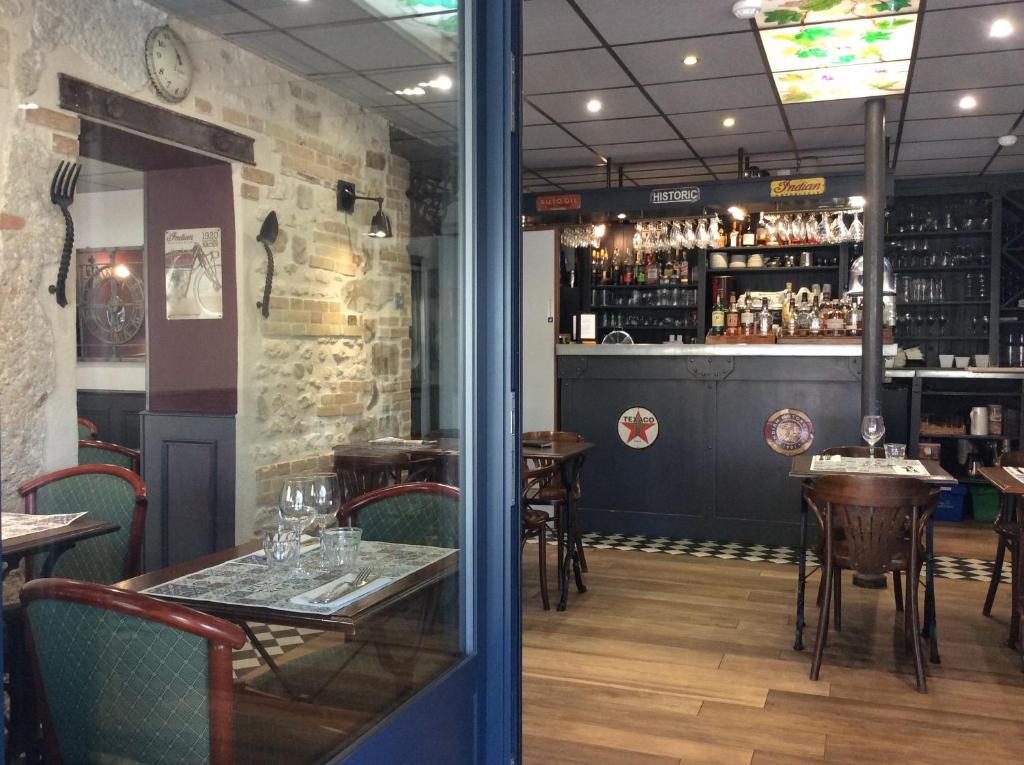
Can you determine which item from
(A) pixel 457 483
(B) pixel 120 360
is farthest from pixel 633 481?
(B) pixel 120 360

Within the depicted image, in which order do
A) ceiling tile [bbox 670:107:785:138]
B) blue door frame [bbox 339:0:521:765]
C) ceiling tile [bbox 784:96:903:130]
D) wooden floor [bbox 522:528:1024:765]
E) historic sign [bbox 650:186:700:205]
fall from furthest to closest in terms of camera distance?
historic sign [bbox 650:186:700:205], ceiling tile [bbox 670:107:785:138], ceiling tile [bbox 784:96:903:130], wooden floor [bbox 522:528:1024:765], blue door frame [bbox 339:0:521:765]

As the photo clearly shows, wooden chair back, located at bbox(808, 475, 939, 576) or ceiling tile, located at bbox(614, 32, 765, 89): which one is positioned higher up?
ceiling tile, located at bbox(614, 32, 765, 89)

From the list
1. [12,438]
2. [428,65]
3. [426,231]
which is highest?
[428,65]

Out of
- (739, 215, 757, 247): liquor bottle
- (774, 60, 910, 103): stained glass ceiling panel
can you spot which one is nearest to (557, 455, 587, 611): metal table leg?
(774, 60, 910, 103): stained glass ceiling panel

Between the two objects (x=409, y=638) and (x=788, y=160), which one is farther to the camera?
(x=788, y=160)

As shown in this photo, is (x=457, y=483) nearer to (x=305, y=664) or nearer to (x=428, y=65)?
(x=305, y=664)

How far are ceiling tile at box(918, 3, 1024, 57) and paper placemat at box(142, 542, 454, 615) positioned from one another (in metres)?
4.17

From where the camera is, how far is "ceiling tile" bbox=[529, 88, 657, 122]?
632 centimetres

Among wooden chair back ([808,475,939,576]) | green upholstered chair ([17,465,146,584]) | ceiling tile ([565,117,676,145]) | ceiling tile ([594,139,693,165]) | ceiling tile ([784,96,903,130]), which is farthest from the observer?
ceiling tile ([594,139,693,165])

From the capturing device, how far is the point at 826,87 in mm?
6043

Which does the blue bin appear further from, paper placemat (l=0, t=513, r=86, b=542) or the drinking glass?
paper placemat (l=0, t=513, r=86, b=542)

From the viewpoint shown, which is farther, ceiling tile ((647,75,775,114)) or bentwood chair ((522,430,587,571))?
ceiling tile ((647,75,775,114))

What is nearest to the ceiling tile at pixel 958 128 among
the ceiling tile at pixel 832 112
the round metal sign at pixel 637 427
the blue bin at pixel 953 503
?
the ceiling tile at pixel 832 112

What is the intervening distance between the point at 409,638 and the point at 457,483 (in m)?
0.36
